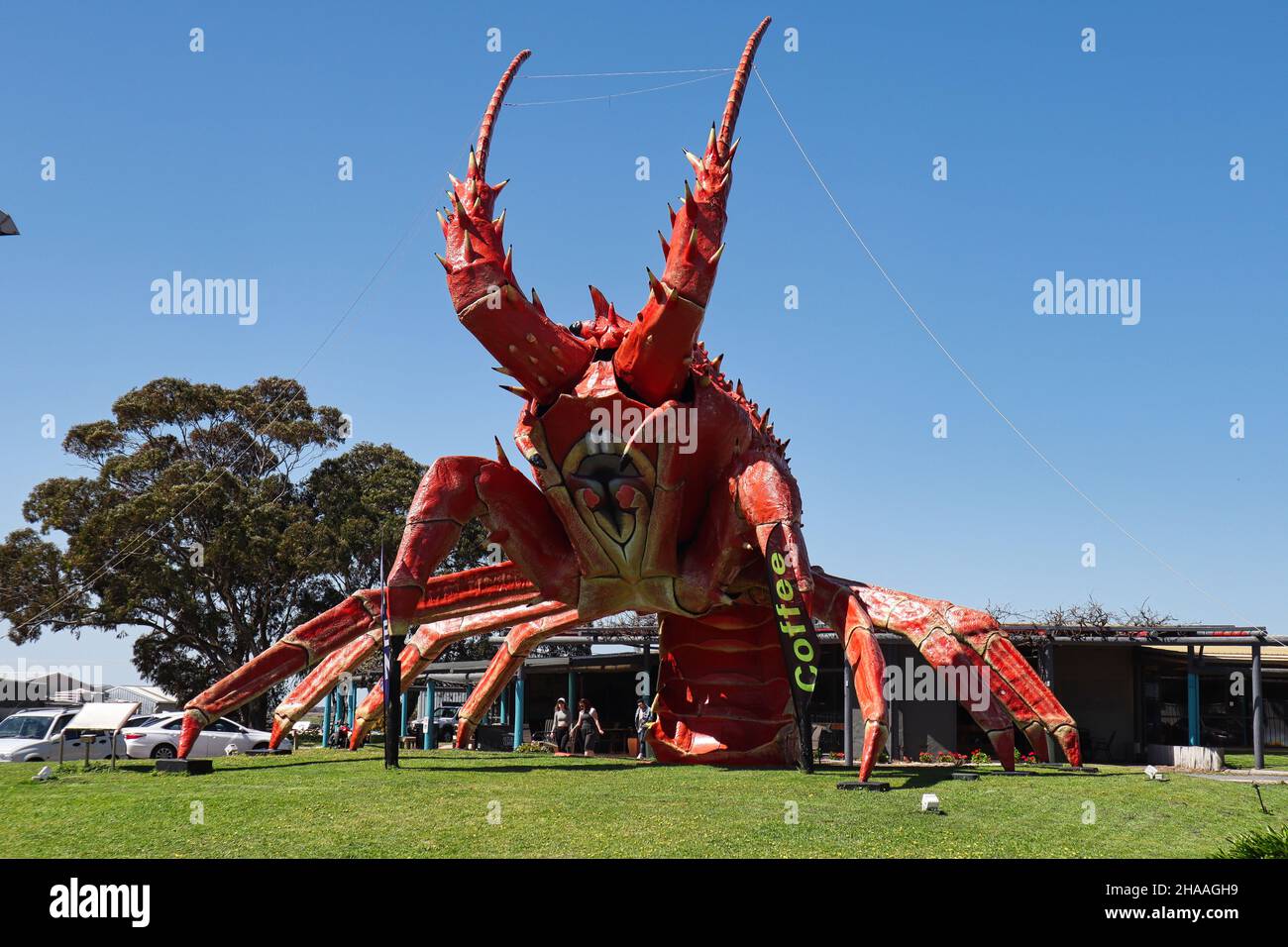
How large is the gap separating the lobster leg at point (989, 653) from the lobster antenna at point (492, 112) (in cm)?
645

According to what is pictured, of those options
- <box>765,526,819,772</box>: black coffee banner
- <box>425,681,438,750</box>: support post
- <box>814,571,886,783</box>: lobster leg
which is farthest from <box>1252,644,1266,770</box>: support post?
<box>425,681,438,750</box>: support post

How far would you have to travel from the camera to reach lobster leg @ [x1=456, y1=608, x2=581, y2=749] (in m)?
18.5

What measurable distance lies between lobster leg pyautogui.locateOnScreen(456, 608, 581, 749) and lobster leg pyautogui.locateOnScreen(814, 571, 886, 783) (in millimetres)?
5133

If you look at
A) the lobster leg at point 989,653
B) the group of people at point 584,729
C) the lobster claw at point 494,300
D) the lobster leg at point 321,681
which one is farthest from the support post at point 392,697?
the group of people at point 584,729

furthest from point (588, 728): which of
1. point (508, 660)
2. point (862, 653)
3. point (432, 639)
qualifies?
point (862, 653)

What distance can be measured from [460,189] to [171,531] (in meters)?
28.4

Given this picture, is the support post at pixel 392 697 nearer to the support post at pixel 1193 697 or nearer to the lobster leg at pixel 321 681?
the lobster leg at pixel 321 681

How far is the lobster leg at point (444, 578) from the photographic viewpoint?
44.6 feet

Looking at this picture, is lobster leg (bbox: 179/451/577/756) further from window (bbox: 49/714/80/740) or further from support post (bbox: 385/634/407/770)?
window (bbox: 49/714/80/740)

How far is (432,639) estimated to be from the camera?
18.5m

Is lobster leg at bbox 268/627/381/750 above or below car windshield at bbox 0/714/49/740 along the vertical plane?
above

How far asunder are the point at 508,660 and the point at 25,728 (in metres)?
11.0

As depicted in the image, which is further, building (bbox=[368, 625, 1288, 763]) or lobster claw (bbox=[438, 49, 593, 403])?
building (bbox=[368, 625, 1288, 763])
